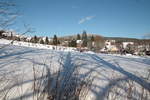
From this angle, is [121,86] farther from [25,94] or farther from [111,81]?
[25,94]

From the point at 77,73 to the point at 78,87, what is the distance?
0.92 feet

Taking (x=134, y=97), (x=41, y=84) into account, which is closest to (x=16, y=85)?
(x=41, y=84)

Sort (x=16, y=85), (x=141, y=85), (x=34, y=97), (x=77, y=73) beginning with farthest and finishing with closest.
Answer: (x=77, y=73) < (x=141, y=85) < (x=16, y=85) < (x=34, y=97)

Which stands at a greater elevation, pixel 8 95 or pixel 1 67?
pixel 1 67

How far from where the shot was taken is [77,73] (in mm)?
1383

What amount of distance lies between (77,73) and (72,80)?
6.6 inches

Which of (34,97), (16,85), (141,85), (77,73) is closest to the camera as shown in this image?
(34,97)

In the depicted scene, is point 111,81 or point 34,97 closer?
point 34,97

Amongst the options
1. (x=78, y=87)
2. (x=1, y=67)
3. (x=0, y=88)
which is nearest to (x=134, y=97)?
(x=78, y=87)

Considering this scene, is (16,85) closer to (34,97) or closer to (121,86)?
(34,97)

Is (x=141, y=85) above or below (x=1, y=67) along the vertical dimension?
below

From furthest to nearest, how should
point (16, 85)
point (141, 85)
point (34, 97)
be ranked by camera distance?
point (141, 85), point (16, 85), point (34, 97)

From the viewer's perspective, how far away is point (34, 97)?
0.98 m

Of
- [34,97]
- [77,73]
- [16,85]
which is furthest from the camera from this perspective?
[77,73]
